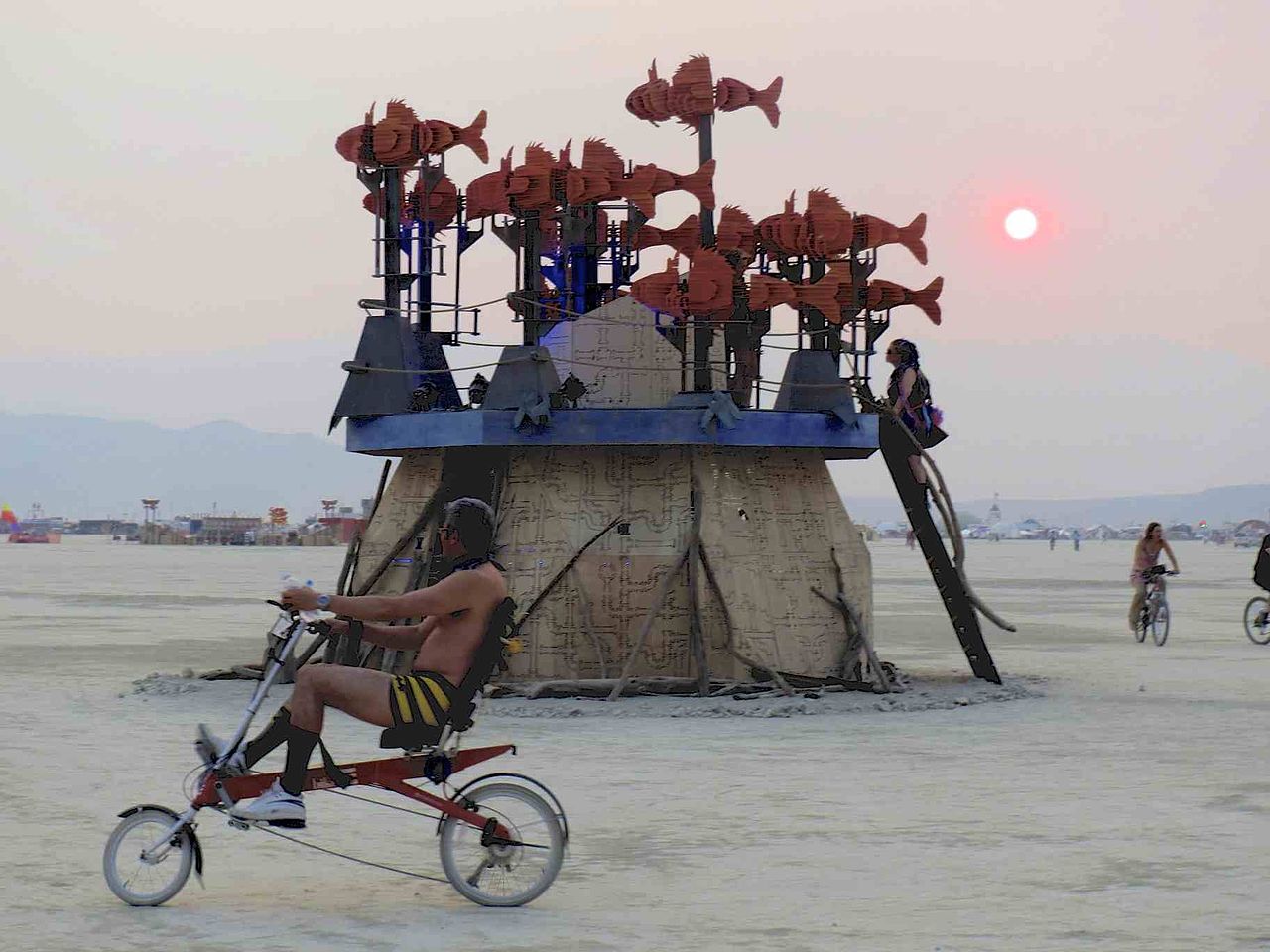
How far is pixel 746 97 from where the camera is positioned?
76.6ft

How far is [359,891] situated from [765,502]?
1182 centimetres

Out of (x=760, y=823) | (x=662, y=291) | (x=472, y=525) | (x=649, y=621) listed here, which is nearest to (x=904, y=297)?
(x=662, y=291)

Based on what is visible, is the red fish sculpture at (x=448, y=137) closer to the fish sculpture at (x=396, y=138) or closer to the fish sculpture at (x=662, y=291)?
the fish sculpture at (x=396, y=138)

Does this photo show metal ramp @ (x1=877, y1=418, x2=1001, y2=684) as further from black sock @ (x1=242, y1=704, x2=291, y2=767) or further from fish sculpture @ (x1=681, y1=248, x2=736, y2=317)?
black sock @ (x1=242, y1=704, x2=291, y2=767)

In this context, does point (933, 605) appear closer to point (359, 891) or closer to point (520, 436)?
point (520, 436)

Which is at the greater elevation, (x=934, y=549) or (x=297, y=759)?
(x=934, y=549)

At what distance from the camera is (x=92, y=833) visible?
11594 millimetres

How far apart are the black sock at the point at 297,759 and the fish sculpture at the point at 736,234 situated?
13147 mm

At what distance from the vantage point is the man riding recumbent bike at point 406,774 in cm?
944

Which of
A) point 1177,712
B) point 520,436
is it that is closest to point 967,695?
point 1177,712

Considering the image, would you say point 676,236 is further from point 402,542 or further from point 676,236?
point 402,542

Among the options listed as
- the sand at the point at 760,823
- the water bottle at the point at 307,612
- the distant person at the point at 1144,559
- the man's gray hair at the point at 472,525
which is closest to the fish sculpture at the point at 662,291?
the sand at the point at 760,823

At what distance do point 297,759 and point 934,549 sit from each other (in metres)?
14.2

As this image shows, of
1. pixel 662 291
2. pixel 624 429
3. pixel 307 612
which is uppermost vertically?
pixel 662 291
